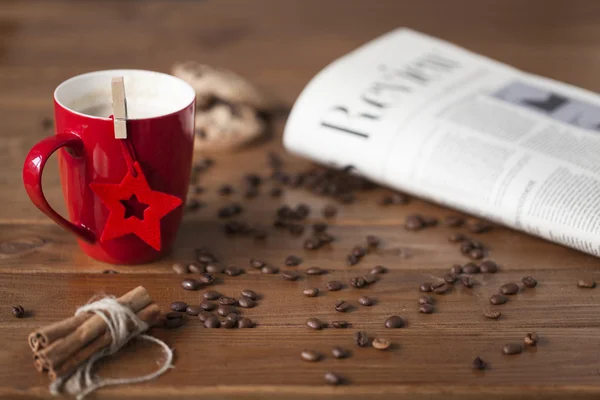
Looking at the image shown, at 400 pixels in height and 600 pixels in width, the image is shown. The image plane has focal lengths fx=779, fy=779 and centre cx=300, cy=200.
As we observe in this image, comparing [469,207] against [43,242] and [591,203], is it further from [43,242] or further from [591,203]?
[43,242]

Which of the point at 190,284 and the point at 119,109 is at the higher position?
the point at 119,109

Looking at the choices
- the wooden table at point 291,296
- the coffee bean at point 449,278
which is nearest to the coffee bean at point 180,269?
the wooden table at point 291,296

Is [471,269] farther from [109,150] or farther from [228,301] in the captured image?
[109,150]

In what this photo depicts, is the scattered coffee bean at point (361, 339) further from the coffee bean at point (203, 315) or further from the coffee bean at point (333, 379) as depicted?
the coffee bean at point (203, 315)

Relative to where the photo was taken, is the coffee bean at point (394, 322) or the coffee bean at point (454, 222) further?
the coffee bean at point (454, 222)

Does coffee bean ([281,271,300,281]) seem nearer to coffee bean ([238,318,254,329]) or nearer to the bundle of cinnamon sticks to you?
coffee bean ([238,318,254,329])

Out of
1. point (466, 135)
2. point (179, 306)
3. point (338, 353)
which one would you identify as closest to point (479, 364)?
point (338, 353)

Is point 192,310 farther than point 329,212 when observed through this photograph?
No
